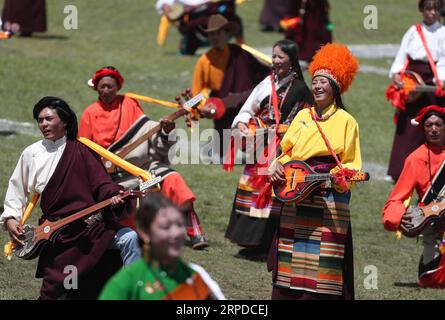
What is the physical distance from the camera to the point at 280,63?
30.8ft

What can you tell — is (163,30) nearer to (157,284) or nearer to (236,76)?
(236,76)

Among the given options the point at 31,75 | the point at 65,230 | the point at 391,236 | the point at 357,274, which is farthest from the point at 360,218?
the point at 31,75

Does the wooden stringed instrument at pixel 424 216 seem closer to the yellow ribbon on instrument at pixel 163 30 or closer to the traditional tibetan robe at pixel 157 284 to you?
the traditional tibetan robe at pixel 157 284

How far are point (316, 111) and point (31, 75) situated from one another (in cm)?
949

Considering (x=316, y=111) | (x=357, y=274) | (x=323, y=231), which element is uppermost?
(x=316, y=111)

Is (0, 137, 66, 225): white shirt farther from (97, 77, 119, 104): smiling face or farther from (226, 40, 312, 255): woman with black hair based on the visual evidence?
(226, 40, 312, 255): woman with black hair

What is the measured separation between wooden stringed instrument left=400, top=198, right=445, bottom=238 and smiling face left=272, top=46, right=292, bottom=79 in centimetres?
147

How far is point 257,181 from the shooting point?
10.1 m

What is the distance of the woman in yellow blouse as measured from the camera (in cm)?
773

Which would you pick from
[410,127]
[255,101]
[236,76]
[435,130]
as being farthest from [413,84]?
[255,101]

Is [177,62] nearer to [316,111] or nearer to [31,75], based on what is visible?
[31,75]

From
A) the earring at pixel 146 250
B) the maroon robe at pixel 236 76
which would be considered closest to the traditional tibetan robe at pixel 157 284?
the earring at pixel 146 250

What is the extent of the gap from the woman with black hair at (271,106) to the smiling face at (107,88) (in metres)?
1.01

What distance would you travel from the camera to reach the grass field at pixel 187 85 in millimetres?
9602
